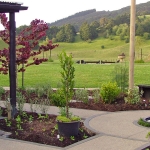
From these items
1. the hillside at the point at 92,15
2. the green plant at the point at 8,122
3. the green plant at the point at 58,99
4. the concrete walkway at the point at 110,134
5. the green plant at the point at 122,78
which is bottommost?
the concrete walkway at the point at 110,134

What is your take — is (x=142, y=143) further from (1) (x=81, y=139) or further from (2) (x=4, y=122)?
(2) (x=4, y=122)

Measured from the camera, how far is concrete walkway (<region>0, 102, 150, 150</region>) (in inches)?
254

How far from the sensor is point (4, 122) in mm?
8273

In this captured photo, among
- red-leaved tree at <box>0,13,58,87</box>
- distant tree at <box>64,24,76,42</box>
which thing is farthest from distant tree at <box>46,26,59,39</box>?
red-leaved tree at <box>0,13,58,87</box>

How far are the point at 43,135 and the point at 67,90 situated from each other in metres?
0.95

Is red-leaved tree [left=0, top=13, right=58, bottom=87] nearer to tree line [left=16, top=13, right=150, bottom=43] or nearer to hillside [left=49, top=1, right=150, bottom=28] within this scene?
tree line [left=16, top=13, right=150, bottom=43]

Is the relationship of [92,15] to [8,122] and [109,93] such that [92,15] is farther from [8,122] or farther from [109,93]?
[8,122]

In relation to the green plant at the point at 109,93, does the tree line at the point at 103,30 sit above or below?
above

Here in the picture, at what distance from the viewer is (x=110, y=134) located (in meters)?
7.32

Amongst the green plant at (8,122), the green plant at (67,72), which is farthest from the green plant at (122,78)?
the green plant at (67,72)

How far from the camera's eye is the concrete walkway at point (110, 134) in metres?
6.45

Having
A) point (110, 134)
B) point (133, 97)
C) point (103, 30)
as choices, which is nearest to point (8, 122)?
point (110, 134)

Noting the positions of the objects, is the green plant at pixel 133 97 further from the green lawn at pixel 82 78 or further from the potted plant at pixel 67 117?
the green lawn at pixel 82 78

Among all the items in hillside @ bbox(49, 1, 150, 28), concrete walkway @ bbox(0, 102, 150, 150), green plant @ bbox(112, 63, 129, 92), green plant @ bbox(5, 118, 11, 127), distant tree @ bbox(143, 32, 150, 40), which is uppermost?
hillside @ bbox(49, 1, 150, 28)
